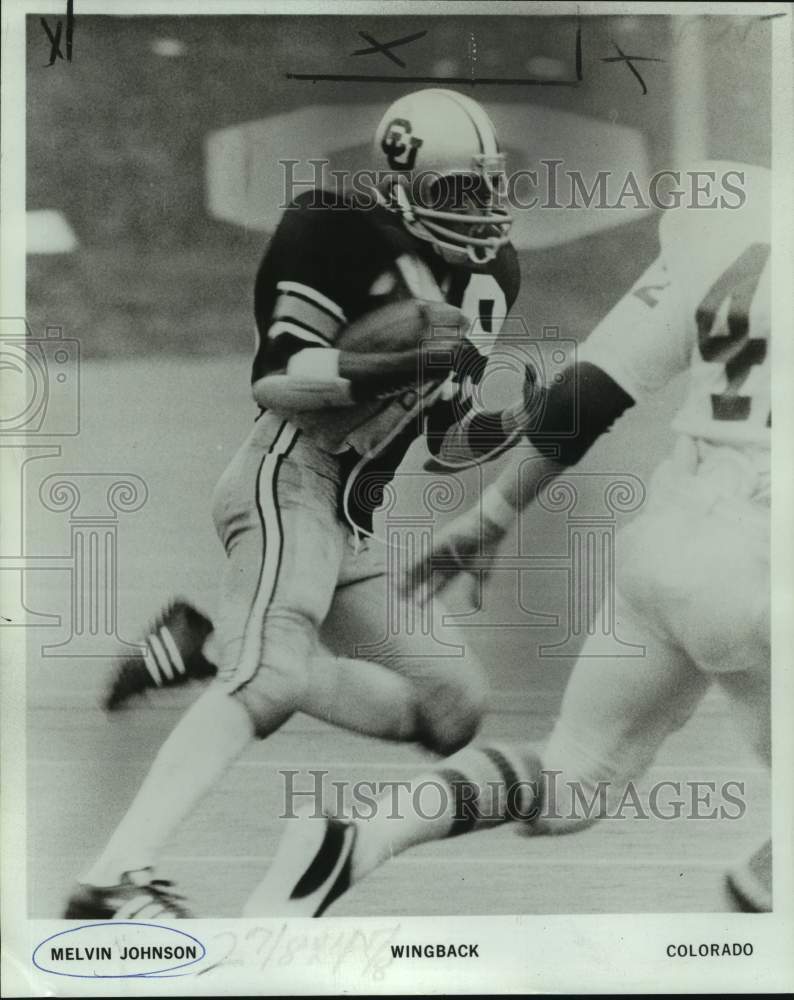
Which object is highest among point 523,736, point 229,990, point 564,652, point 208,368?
point 208,368

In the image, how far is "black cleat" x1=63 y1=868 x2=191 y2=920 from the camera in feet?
6.30

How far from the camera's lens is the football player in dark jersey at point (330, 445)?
1.92 m

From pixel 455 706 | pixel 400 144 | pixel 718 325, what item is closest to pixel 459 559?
pixel 455 706

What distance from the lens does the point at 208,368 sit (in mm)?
1927

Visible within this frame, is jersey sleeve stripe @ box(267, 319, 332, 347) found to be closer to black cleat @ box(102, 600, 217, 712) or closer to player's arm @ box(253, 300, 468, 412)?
player's arm @ box(253, 300, 468, 412)

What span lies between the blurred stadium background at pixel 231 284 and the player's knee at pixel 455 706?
3cm

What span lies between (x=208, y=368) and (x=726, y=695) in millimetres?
1080

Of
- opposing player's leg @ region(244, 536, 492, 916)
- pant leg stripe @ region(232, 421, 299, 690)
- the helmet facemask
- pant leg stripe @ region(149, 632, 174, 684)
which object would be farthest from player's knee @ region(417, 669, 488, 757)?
the helmet facemask

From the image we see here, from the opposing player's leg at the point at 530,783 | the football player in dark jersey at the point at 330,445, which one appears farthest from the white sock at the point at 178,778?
the opposing player's leg at the point at 530,783

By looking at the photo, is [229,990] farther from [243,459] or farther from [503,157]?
[503,157]

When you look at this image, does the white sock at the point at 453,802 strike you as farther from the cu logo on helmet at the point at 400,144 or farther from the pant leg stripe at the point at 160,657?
the cu logo on helmet at the point at 400,144

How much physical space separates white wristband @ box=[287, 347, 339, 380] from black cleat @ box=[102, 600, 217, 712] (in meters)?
0.45

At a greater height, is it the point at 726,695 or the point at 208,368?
the point at 208,368

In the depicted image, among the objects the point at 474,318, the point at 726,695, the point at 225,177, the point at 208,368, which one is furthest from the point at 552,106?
the point at 726,695
